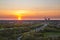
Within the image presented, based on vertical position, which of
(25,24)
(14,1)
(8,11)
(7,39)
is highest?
(14,1)

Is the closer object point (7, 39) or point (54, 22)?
point (7, 39)

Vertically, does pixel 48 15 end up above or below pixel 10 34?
above

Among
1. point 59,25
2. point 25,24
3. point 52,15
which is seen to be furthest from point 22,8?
point 59,25

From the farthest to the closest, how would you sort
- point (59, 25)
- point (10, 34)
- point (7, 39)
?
point (59, 25) → point (10, 34) → point (7, 39)

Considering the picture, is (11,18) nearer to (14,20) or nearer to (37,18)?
(14,20)

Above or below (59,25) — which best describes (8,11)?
above

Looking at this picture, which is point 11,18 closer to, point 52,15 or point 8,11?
point 8,11

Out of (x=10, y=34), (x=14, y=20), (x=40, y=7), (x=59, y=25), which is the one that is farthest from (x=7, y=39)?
(x=59, y=25)

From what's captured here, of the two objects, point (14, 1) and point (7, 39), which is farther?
point (14, 1)

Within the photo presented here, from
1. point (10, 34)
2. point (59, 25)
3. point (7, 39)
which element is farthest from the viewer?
point (59, 25)
